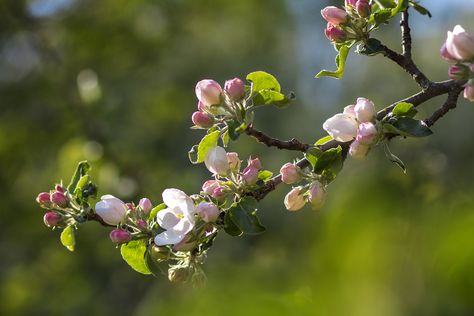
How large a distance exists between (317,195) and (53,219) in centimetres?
51

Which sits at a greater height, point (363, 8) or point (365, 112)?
point (363, 8)

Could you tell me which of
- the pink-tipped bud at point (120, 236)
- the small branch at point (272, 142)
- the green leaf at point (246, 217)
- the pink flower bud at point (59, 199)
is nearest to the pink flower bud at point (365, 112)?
the small branch at point (272, 142)

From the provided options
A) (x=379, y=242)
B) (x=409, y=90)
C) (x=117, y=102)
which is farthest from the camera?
(x=409, y=90)

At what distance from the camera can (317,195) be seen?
132 cm

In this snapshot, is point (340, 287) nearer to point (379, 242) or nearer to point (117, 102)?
point (379, 242)

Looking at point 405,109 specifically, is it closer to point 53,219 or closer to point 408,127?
point 408,127

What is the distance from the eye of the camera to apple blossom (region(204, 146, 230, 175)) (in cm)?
130

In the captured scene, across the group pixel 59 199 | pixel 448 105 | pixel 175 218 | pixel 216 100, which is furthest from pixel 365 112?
pixel 59 199

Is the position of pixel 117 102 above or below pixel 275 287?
below

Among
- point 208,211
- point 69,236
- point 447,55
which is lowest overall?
point 69,236

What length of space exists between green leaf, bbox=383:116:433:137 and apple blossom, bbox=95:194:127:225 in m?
0.51

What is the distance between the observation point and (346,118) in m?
1.29

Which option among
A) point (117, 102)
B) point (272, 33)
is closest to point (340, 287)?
point (117, 102)

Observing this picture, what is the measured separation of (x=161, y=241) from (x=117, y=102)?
3.25 metres
